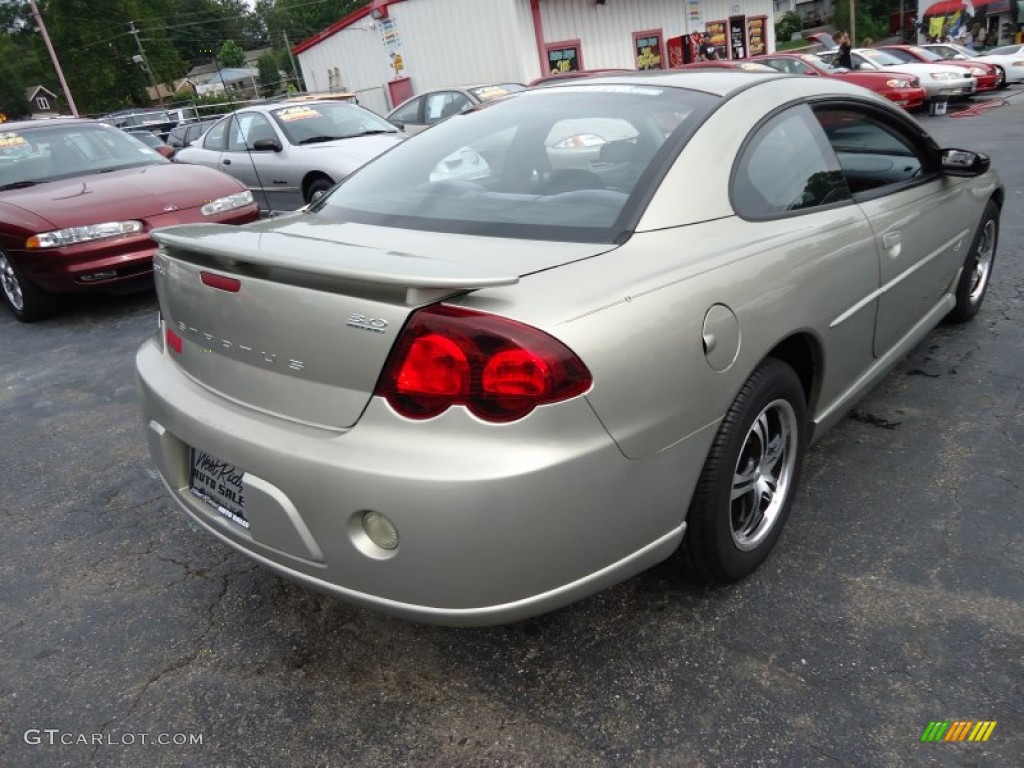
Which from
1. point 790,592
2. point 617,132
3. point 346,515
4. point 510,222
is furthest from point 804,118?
point 346,515

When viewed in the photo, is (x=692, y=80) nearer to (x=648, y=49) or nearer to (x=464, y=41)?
(x=464, y=41)

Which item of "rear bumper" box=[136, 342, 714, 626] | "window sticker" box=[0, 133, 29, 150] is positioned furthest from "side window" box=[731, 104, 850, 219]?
"window sticker" box=[0, 133, 29, 150]

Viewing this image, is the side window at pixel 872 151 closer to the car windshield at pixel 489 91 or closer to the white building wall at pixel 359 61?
the car windshield at pixel 489 91

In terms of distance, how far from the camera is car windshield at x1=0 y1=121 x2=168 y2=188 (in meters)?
6.15

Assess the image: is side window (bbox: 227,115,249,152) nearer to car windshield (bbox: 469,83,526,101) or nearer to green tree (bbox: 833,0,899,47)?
car windshield (bbox: 469,83,526,101)

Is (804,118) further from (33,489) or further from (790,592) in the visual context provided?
(33,489)

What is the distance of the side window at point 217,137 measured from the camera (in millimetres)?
9438

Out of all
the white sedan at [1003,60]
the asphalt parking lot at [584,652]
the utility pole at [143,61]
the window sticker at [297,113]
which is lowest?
the white sedan at [1003,60]

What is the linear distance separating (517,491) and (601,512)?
0.24 meters

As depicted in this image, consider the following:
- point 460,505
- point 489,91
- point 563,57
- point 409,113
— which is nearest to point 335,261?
point 460,505

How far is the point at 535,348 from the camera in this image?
1607 mm

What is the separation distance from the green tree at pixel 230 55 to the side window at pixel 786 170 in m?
90.0

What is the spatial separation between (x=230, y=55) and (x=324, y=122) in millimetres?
83800

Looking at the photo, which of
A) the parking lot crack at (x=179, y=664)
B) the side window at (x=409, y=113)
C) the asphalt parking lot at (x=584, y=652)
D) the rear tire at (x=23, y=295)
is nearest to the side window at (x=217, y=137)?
the side window at (x=409, y=113)
